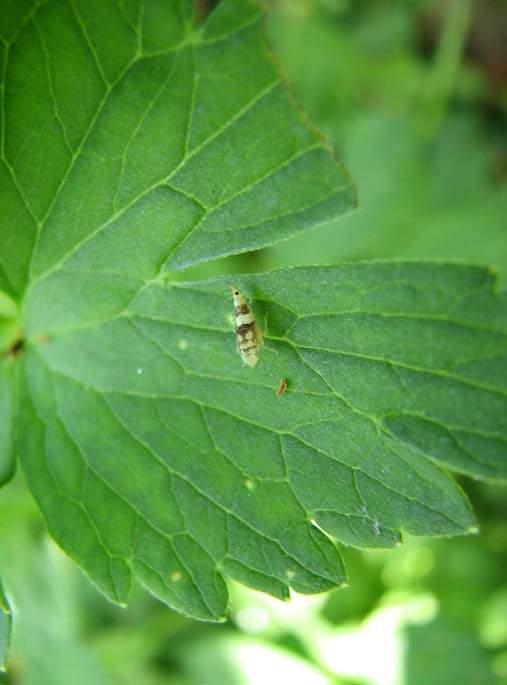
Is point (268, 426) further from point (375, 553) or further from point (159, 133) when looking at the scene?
point (375, 553)

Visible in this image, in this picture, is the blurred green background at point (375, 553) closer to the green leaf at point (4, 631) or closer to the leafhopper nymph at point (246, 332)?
the green leaf at point (4, 631)

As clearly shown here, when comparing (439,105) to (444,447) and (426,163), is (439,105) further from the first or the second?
(444,447)

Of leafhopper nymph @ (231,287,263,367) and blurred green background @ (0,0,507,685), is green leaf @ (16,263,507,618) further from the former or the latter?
blurred green background @ (0,0,507,685)

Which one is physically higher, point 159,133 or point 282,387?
point 159,133

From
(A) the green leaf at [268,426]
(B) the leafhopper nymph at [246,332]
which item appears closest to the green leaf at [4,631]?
(A) the green leaf at [268,426]

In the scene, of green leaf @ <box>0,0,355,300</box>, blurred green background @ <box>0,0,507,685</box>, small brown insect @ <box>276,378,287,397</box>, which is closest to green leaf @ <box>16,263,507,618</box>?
small brown insect @ <box>276,378,287,397</box>

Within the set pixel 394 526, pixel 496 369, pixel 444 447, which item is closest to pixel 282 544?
pixel 394 526

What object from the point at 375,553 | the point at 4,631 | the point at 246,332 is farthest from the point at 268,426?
the point at 375,553
